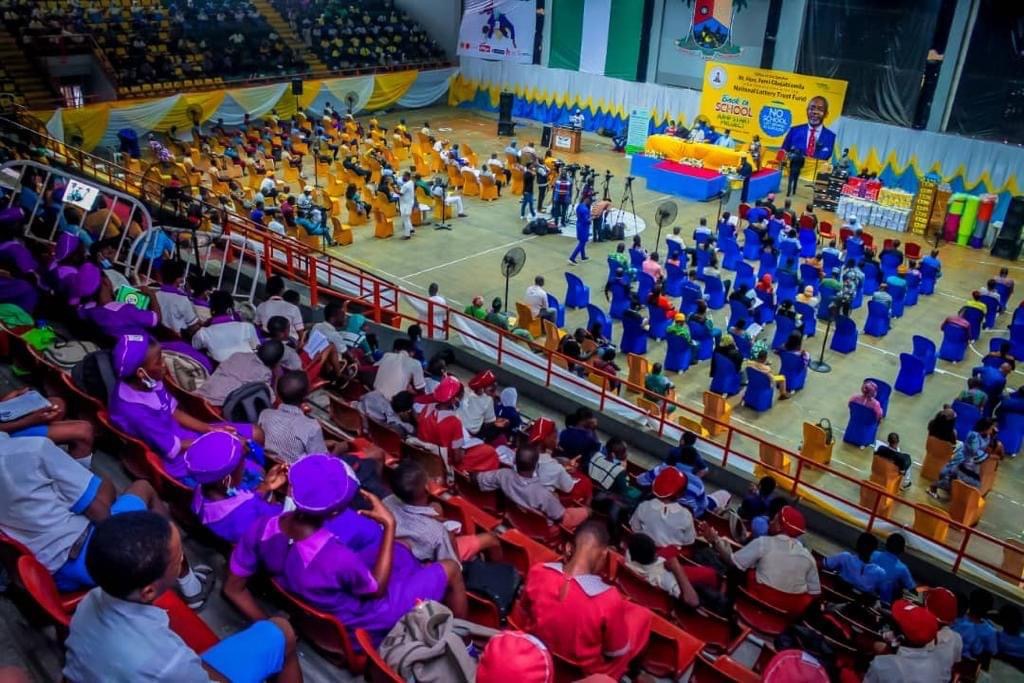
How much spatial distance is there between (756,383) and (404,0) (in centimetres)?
3123

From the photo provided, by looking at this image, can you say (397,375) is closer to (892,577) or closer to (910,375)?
(892,577)

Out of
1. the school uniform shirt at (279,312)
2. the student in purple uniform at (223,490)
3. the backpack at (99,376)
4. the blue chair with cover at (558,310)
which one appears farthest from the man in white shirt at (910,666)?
the blue chair with cover at (558,310)

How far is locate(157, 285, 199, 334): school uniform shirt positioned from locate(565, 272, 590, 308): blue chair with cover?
27.9 feet

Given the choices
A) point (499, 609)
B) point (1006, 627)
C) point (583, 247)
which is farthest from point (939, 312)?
point (499, 609)

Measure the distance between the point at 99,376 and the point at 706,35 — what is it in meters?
26.5

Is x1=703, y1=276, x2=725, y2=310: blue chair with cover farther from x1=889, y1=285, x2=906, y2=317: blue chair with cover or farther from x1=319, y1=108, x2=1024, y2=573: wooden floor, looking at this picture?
x1=889, y1=285, x2=906, y2=317: blue chair with cover

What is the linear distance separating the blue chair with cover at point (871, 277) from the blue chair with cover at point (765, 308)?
2619mm

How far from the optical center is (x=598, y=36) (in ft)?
102

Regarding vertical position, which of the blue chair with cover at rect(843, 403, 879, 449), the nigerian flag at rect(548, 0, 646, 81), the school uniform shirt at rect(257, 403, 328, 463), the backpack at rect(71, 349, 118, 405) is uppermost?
the nigerian flag at rect(548, 0, 646, 81)

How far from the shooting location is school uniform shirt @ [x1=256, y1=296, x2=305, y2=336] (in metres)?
8.48

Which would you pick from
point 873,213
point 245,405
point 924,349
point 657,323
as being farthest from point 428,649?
point 873,213

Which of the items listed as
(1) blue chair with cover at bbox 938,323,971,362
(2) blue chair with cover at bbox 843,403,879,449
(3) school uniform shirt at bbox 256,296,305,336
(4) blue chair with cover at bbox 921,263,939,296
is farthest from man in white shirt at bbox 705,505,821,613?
(4) blue chair with cover at bbox 921,263,939,296

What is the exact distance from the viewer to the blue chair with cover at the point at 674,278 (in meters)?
16.2

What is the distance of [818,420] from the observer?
40.5ft
